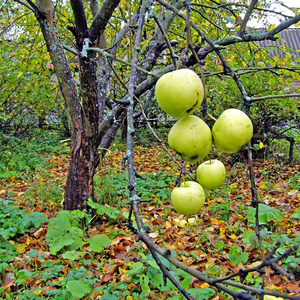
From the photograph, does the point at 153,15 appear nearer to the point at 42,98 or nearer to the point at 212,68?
the point at 212,68

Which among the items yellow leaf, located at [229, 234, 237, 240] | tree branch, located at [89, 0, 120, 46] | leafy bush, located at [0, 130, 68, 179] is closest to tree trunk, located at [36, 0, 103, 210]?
tree branch, located at [89, 0, 120, 46]

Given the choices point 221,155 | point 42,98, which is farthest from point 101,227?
point 42,98

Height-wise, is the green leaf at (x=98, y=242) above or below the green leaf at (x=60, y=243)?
above

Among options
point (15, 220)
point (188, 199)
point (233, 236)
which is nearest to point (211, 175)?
point (188, 199)

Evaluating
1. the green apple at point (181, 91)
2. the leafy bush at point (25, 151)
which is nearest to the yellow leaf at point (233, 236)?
the green apple at point (181, 91)

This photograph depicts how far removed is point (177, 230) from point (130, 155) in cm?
263

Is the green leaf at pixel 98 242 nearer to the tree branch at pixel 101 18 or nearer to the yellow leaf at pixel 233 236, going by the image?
the yellow leaf at pixel 233 236

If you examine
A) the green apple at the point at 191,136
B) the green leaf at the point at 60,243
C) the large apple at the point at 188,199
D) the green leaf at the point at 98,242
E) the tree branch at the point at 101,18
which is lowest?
the green leaf at the point at 60,243

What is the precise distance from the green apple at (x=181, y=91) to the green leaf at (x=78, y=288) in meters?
1.60

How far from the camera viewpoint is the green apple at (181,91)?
0.64 metres

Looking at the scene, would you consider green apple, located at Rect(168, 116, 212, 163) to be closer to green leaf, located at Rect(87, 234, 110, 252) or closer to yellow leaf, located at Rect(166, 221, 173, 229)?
green leaf, located at Rect(87, 234, 110, 252)

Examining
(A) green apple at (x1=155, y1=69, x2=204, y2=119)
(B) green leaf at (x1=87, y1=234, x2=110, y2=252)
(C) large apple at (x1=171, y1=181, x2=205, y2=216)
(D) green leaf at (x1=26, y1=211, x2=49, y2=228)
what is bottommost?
(B) green leaf at (x1=87, y1=234, x2=110, y2=252)

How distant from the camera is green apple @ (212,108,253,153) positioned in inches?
27.4

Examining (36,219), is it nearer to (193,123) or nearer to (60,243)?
(60,243)
